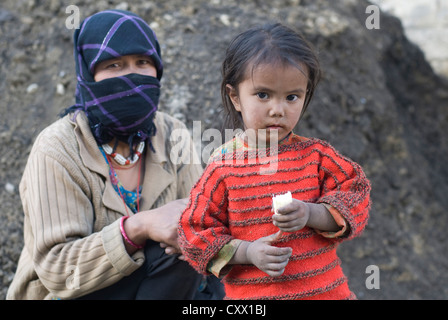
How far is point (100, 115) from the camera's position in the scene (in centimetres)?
244

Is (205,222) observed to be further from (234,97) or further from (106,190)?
(106,190)

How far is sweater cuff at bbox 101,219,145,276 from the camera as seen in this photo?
2293 millimetres

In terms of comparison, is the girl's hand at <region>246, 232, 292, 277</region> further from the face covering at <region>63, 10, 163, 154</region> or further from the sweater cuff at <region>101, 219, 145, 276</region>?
the face covering at <region>63, 10, 163, 154</region>

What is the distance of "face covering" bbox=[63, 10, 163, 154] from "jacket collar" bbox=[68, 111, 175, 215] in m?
0.05

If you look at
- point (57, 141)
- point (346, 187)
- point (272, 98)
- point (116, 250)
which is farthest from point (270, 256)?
point (57, 141)

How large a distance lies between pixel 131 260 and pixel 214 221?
647 millimetres

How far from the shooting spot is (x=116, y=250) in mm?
2293

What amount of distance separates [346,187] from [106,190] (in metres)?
1.15

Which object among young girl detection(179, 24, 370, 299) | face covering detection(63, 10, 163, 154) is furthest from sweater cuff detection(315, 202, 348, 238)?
face covering detection(63, 10, 163, 154)

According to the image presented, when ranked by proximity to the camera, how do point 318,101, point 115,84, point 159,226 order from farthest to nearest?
1. point 318,101
2. point 115,84
3. point 159,226

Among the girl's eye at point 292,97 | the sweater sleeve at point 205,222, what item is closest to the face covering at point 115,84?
Answer: the sweater sleeve at point 205,222

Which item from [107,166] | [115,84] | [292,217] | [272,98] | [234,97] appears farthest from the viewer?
[107,166]

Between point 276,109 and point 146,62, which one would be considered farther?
point 146,62
